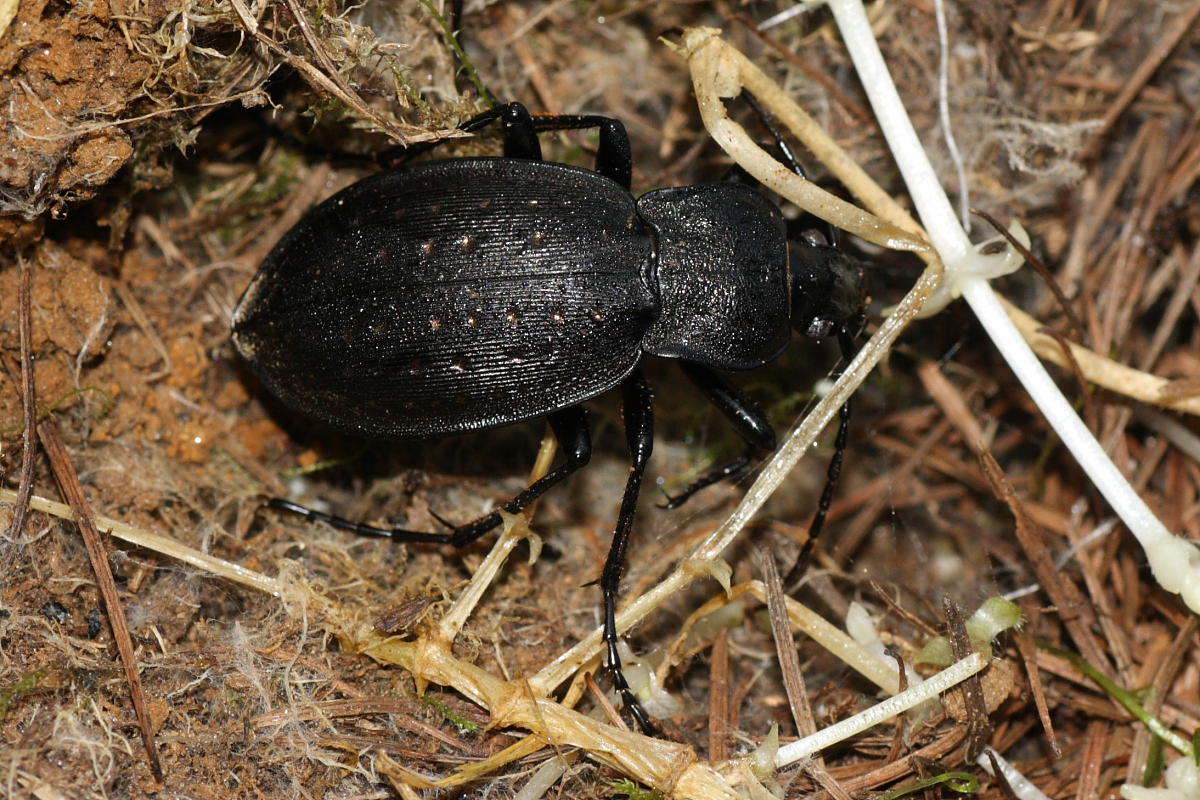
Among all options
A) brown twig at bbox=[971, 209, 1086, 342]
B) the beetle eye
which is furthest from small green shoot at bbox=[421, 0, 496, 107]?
brown twig at bbox=[971, 209, 1086, 342]

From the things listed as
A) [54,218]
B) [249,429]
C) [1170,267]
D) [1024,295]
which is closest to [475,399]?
[249,429]

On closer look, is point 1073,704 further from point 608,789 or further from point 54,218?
point 54,218

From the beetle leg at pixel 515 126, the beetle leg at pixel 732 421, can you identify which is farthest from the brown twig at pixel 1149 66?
the beetle leg at pixel 515 126

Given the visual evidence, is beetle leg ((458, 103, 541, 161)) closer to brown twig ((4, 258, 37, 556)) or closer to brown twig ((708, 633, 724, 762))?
brown twig ((4, 258, 37, 556))

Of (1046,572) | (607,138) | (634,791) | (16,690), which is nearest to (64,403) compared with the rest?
(16,690)

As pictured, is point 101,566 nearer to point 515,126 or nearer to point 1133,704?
point 515,126

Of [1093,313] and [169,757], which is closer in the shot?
[169,757]

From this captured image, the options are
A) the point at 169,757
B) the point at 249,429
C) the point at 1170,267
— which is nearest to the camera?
the point at 169,757
